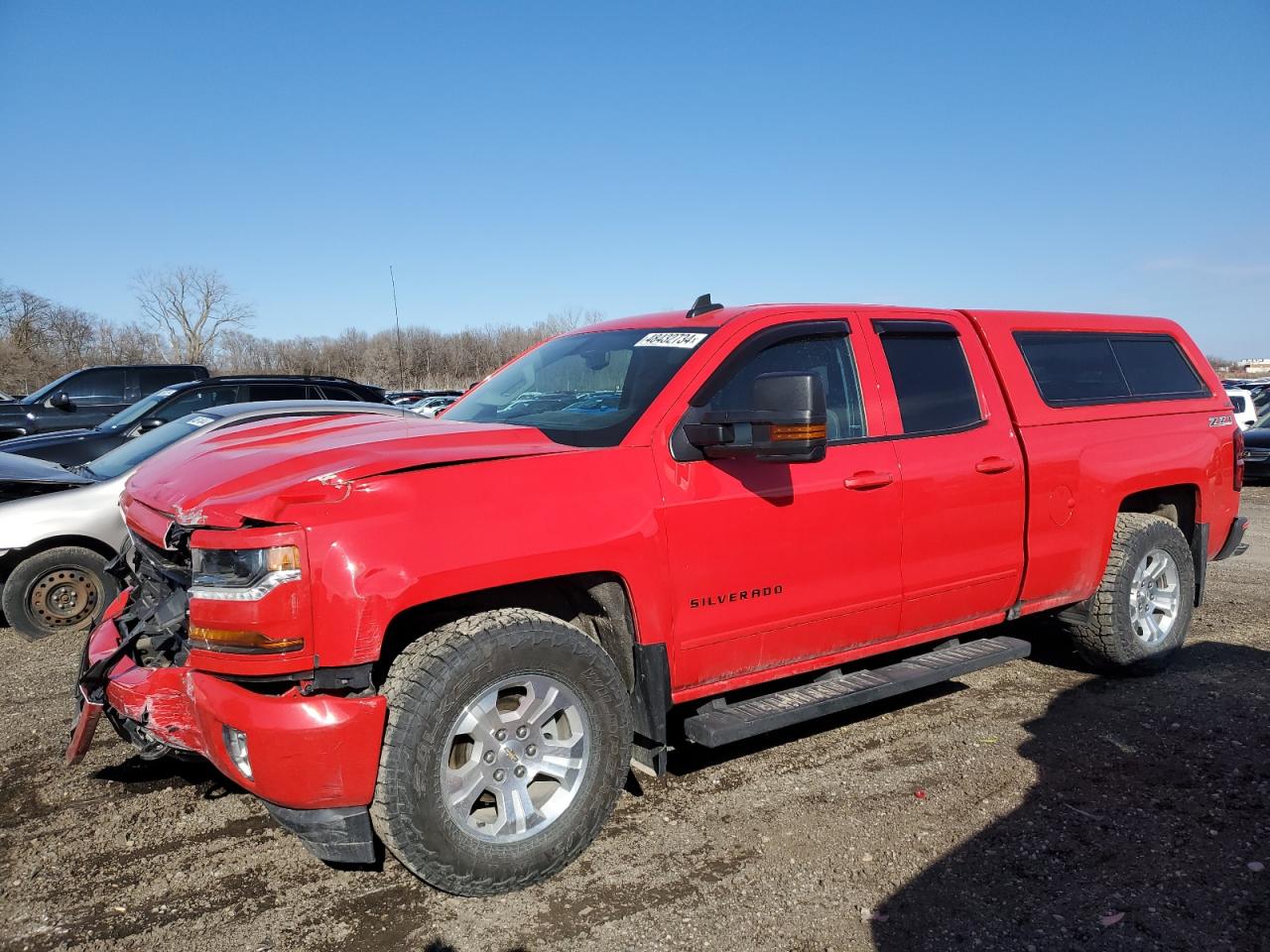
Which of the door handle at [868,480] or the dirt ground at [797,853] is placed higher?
the door handle at [868,480]

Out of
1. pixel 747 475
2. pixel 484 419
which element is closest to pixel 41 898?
pixel 484 419

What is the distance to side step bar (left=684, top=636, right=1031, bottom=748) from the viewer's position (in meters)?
3.40

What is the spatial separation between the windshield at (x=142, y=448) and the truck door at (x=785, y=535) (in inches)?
196

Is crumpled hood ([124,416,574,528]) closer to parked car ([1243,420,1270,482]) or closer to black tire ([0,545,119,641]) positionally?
black tire ([0,545,119,641])

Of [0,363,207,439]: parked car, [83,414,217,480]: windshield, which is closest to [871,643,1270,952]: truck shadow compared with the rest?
[83,414,217,480]: windshield

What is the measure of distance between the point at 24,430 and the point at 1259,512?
1665cm

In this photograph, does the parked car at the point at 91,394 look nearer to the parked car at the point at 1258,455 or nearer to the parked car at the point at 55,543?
the parked car at the point at 55,543

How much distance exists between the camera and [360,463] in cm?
280

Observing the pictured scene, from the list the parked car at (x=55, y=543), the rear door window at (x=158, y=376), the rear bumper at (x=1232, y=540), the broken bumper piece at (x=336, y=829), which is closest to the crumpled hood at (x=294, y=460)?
the broken bumper piece at (x=336, y=829)

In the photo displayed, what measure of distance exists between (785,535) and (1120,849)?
5.39 ft

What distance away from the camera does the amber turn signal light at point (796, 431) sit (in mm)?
A: 3148

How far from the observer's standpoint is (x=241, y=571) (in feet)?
8.77

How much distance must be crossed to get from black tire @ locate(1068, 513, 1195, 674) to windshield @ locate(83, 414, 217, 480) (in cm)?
628

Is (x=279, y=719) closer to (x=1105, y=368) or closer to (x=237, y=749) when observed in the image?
(x=237, y=749)
